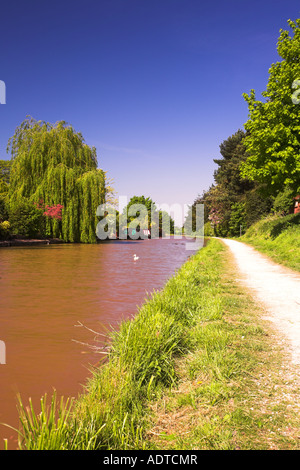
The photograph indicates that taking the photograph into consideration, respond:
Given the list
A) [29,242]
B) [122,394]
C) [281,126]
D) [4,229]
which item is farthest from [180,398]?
[29,242]

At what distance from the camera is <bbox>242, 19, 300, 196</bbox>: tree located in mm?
16359

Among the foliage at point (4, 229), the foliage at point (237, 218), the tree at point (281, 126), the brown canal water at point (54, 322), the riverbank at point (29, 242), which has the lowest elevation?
the brown canal water at point (54, 322)

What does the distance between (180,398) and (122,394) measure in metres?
0.52

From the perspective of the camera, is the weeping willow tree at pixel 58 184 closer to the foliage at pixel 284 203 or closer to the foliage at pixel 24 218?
the foliage at pixel 24 218

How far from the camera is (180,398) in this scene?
2.65 metres

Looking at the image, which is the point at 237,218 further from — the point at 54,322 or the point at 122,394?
the point at 122,394

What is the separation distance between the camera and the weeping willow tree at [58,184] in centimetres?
2606

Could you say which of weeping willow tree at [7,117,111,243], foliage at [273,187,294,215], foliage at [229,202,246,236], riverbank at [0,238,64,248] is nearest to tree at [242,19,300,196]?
foliage at [273,187,294,215]

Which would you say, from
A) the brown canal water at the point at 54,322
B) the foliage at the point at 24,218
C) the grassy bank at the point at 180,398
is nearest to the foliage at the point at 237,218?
the foliage at the point at 24,218

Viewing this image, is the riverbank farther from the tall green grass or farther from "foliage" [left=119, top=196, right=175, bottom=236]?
"foliage" [left=119, top=196, right=175, bottom=236]

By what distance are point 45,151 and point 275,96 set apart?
59.5ft

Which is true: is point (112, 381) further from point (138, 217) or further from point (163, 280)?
point (138, 217)

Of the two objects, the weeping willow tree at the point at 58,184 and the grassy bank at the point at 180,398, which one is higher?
the weeping willow tree at the point at 58,184

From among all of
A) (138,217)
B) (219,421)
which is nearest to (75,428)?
(219,421)
